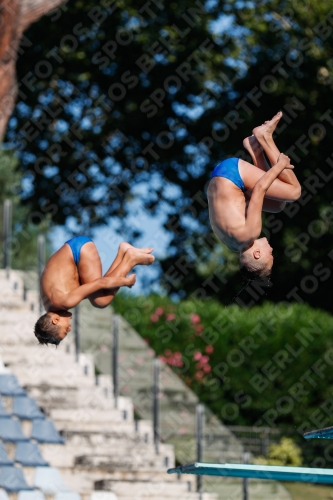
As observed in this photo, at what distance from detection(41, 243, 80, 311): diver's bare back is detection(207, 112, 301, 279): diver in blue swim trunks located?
1006 millimetres

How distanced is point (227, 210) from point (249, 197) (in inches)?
10.1

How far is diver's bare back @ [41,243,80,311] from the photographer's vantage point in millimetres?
6930

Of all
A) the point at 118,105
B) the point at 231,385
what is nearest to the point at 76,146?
the point at 118,105

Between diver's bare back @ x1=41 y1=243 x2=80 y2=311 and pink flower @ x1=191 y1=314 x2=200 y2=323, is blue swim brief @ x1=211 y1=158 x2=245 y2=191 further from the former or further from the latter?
pink flower @ x1=191 y1=314 x2=200 y2=323

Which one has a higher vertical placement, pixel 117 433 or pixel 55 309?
pixel 55 309

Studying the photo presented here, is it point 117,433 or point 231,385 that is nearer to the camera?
point 117,433

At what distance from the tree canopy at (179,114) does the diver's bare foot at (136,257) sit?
13.0 m

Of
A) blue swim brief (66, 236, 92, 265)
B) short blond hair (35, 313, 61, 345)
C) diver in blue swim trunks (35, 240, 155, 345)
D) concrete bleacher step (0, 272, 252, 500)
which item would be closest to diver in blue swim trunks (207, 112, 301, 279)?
diver in blue swim trunks (35, 240, 155, 345)

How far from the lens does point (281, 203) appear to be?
6953 mm

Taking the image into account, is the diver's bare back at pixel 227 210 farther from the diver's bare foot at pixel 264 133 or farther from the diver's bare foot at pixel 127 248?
the diver's bare foot at pixel 127 248

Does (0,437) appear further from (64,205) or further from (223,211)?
(64,205)

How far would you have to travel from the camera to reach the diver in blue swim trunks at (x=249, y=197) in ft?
21.2

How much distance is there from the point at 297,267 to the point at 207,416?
8773 mm

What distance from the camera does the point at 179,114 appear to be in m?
20.8
